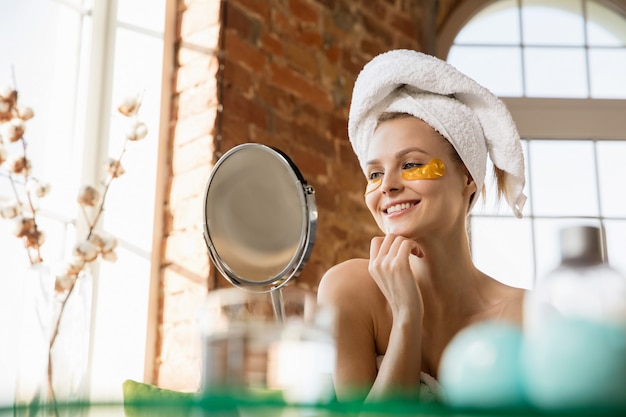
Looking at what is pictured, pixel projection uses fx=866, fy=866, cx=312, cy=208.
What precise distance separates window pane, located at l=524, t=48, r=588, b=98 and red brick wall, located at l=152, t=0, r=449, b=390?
941 mm

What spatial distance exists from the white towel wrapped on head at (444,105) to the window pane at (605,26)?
2784 millimetres

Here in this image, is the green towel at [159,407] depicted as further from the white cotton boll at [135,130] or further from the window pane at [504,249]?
the window pane at [504,249]

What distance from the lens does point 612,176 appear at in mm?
3930

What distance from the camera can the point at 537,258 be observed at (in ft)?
12.5

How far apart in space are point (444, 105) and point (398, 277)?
14.9 inches

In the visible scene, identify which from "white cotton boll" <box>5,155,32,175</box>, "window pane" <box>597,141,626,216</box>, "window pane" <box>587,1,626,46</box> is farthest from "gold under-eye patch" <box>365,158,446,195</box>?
"window pane" <box>587,1,626,46</box>

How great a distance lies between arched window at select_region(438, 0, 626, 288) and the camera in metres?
3.85

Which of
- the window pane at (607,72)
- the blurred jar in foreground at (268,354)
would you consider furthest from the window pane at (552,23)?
the blurred jar in foreground at (268,354)

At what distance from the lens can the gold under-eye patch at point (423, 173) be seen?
1.54 meters

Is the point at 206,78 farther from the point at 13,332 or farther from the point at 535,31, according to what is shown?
the point at 535,31

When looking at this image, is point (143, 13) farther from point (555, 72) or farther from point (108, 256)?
point (555, 72)

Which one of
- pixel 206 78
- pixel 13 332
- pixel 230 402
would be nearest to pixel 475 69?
pixel 206 78

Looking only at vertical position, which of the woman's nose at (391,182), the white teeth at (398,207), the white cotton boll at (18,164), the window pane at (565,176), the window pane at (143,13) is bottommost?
the white teeth at (398,207)

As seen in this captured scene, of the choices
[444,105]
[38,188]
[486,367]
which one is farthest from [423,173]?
[486,367]
